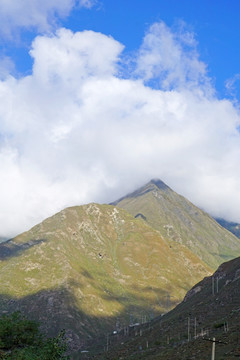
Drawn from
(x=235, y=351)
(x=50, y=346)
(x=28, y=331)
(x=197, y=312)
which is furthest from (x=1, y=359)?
(x=197, y=312)

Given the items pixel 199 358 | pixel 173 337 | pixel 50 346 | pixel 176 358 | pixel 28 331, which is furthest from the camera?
pixel 173 337

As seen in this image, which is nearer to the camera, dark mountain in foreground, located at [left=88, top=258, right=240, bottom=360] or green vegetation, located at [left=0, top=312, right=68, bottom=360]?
green vegetation, located at [left=0, top=312, right=68, bottom=360]

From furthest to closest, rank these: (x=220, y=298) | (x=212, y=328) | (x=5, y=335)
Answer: (x=220, y=298) → (x=212, y=328) → (x=5, y=335)

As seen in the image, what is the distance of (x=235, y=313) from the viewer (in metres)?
108

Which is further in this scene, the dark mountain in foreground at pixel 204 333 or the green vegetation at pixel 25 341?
the dark mountain in foreground at pixel 204 333

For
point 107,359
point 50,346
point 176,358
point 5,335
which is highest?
point 5,335

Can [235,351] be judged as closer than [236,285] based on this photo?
Yes

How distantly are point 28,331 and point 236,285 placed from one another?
391ft

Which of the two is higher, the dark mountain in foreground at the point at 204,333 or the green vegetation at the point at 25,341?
the green vegetation at the point at 25,341

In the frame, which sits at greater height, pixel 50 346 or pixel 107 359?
pixel 50 346

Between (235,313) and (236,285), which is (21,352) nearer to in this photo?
(235,313)

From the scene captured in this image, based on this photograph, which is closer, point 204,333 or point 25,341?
point 25,341

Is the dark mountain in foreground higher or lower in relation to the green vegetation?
lower

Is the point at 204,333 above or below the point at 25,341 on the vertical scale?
below
